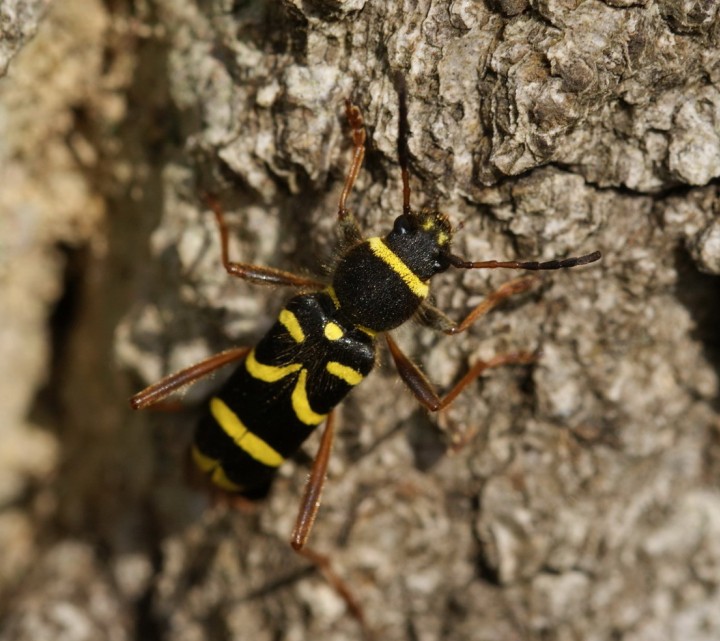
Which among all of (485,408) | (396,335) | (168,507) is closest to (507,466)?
(485,408)

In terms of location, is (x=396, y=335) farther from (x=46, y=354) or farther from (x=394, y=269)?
(x=46, y=354)

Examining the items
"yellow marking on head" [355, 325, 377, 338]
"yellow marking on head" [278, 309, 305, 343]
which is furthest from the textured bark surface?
"yellow marking on head" [278, 309, 305, 343]

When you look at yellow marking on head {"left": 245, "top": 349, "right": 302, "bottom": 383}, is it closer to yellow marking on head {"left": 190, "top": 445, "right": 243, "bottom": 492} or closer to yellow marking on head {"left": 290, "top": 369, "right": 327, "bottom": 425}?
yellow marking on head {"left": 290, "top": 369, "right": 327, "bottom": 425}

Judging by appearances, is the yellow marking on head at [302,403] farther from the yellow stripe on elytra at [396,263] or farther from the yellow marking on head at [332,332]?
the yellow stripe on elytra at [396,263]

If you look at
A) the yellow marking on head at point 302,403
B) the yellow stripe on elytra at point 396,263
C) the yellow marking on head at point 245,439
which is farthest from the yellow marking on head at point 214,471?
the yellow stripe on elytra at point 396,263

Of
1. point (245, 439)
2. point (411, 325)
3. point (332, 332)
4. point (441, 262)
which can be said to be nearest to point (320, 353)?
point (332, 332)

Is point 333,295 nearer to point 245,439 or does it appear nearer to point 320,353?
point 320,353

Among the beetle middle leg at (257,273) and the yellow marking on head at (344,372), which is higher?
the beetle middle leg at (257,273)
